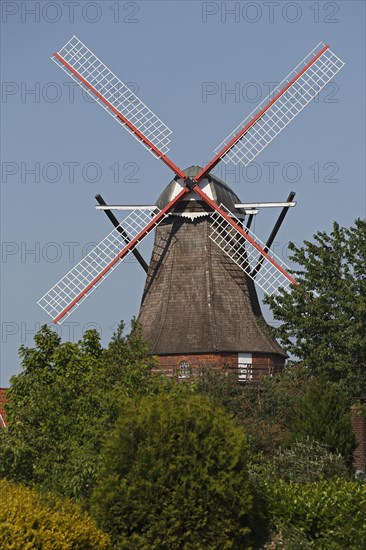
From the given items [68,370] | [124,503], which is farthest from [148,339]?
[124,503]

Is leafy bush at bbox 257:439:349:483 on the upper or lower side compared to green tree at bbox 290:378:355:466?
lower

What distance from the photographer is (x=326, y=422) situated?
123ft

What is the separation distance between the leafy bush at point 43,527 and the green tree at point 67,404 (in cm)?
440

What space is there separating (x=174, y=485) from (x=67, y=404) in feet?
24.0

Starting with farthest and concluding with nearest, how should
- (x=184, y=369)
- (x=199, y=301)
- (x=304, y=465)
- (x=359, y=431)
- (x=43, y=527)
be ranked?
(x=199, y=301) < (x=359, y=431) < (x=184, y=369) < (x=304, y=465) < (x=43, y=527)

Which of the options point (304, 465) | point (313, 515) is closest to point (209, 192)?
point (304, 465)

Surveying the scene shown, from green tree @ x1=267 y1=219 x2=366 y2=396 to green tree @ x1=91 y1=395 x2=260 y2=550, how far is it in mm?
17565

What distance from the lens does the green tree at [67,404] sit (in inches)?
1198

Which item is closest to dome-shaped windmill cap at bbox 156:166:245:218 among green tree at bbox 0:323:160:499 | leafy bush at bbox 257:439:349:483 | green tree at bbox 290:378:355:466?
green tree at bbox 290:378:355:466

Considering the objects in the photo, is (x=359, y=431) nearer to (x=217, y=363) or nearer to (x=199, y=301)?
(x=217, y=363)

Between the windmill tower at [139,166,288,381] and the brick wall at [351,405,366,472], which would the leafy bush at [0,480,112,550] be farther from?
the brick wall at [351,405,366,472]

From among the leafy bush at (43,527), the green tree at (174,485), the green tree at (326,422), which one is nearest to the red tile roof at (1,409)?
the green tree at (326,422)

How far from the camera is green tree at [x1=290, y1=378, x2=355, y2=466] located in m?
37.0

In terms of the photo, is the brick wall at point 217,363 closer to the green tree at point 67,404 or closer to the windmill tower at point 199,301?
the windmill tower at point 199,301
